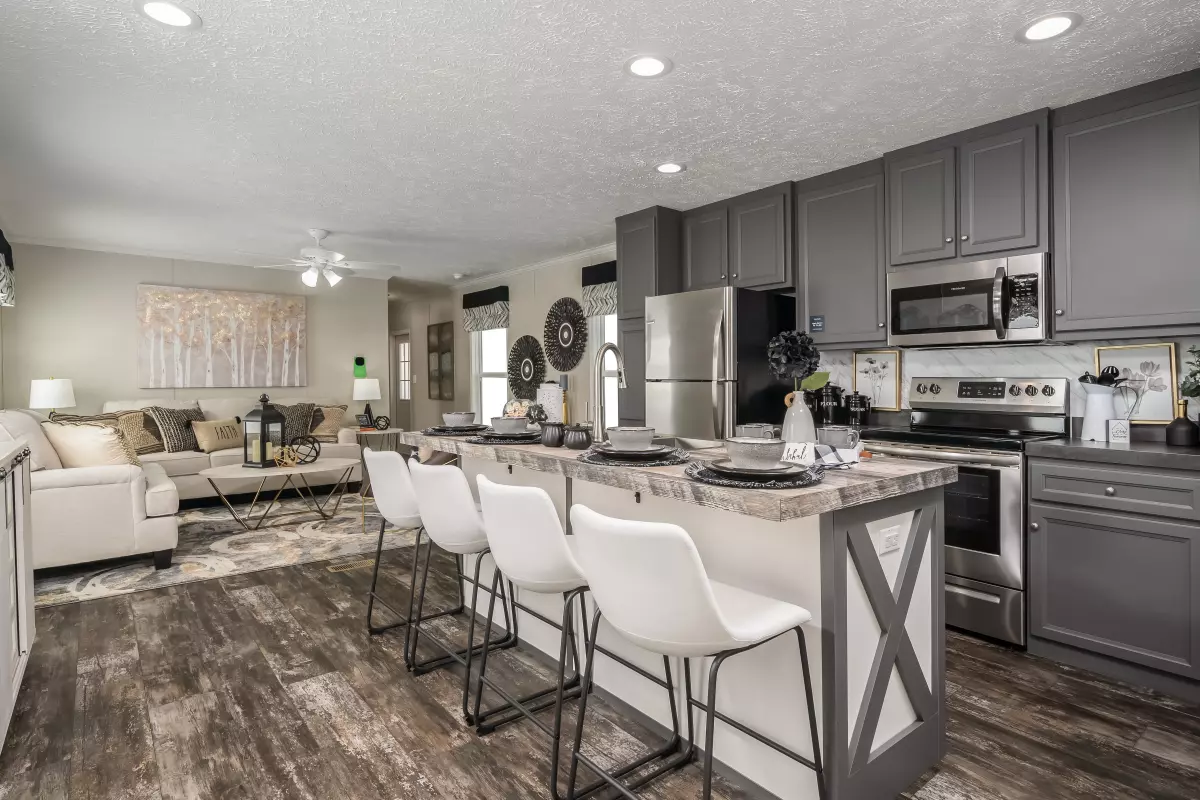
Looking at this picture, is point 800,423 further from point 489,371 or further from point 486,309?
point 489,371

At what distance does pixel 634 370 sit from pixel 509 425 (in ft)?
7.04

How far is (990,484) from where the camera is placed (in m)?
2.87

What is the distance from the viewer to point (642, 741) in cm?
206

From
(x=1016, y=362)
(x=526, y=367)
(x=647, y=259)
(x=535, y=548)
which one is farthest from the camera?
(x=526, y=367)

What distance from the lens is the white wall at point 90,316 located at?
5816mm

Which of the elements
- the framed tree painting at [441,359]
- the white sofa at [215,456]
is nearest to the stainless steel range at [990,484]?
the white sofa at [215,456]

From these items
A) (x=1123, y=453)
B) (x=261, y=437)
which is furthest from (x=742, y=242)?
(x=261, y=437)

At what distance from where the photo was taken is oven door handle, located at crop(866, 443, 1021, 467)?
2824 mm

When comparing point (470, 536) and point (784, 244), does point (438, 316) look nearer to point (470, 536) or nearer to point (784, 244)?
point (784, 244)

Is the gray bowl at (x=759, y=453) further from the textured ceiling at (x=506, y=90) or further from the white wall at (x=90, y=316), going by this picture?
the white wall at (x=90, y=316)

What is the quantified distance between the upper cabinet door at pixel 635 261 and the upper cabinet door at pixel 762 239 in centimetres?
56

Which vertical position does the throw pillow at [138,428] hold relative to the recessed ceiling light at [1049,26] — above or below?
below

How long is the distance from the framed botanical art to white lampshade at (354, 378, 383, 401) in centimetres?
526

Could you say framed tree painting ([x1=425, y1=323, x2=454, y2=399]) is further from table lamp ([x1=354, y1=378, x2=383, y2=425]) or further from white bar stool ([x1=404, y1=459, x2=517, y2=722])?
Result: white bar stool ([x1=404, y1=459, x2=517, y2=722])
